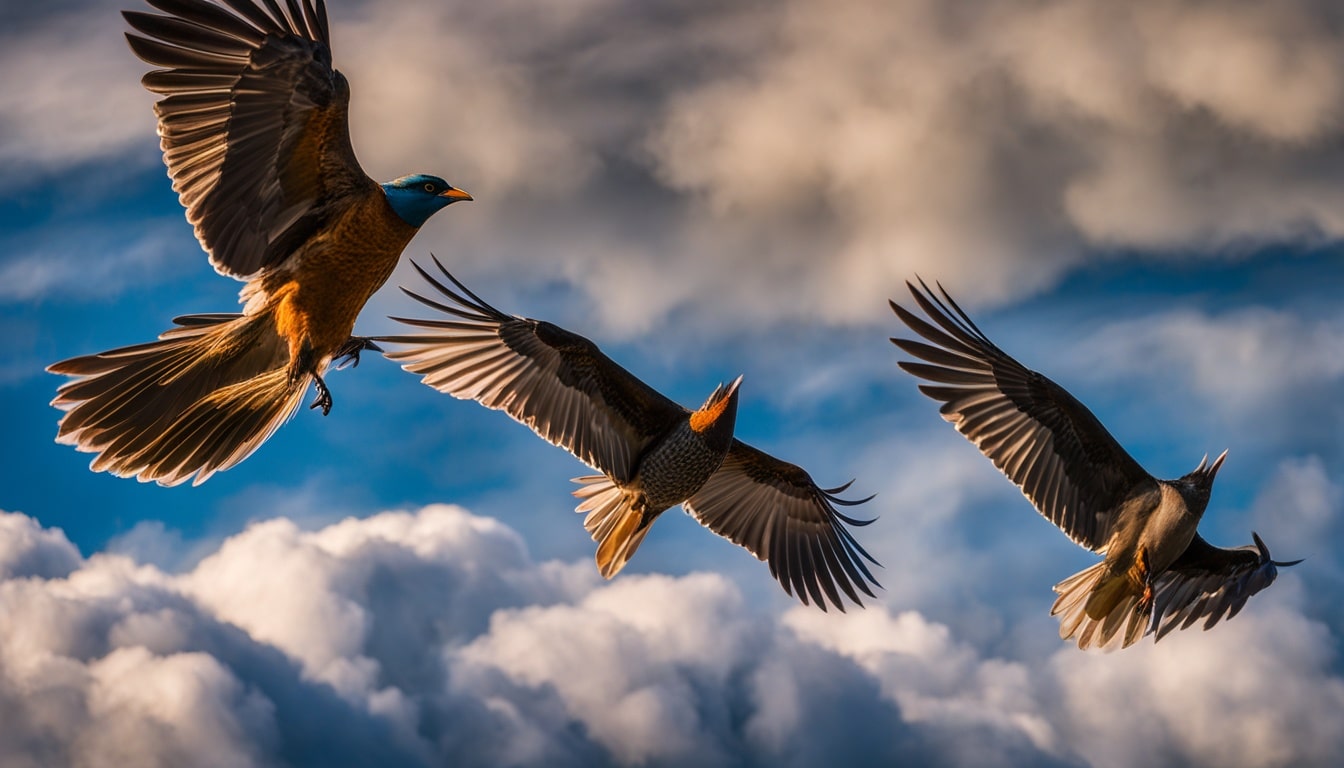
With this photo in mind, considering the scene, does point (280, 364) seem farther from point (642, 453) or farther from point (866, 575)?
point (866, 575)

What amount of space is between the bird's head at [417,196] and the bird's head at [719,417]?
2.31m

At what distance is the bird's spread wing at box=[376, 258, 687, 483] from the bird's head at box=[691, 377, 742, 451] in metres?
0.26

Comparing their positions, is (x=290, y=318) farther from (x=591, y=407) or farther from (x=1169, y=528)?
(x=1169, y=528)

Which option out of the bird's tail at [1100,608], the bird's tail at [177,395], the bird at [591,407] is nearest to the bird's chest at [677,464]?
the bird at [591,407]

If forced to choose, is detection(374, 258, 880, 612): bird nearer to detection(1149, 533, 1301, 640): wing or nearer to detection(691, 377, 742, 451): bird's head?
detection(691, 377, 742, 451): bird's head

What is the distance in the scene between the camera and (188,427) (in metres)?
9.96

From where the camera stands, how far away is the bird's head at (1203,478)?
11133mm

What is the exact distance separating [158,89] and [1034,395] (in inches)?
235

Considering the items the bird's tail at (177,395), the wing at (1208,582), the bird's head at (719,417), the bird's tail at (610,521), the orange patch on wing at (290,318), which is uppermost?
the wing at (1208,582)

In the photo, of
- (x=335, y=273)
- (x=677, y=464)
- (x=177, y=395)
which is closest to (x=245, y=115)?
(x=335, y=273)

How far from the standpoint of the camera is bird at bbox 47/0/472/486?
29.1 feet

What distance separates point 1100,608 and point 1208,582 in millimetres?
1113

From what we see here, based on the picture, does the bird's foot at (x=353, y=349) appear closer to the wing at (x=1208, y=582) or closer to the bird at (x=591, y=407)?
the bird at (x=591, y=407)

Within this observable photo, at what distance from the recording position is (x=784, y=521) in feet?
41.7
